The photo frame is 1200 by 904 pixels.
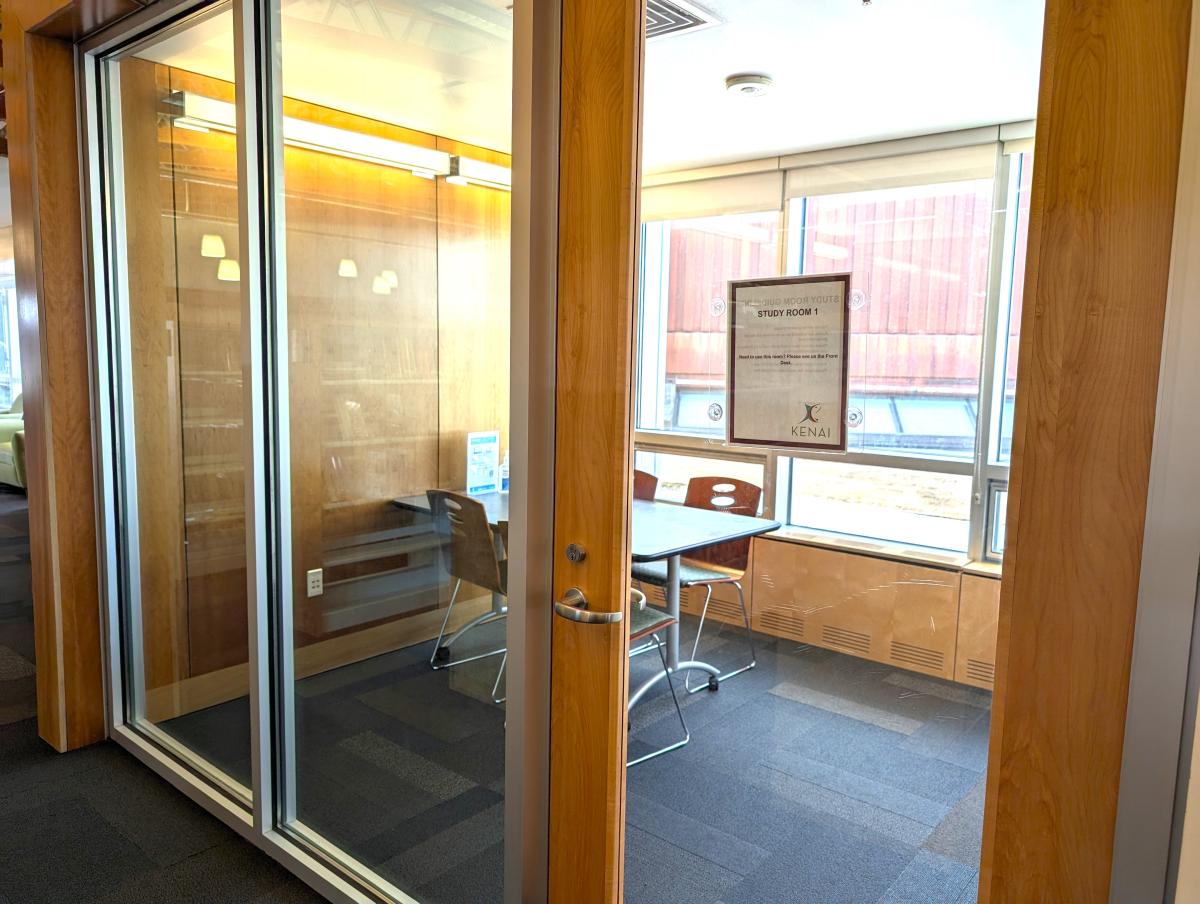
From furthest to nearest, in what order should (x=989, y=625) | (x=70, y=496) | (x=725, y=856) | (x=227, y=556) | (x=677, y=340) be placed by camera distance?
(x=70, y=496) → (x=227, y=556) → (x=725, y=856) → (x=677, y=340) → (x=989, y=625)

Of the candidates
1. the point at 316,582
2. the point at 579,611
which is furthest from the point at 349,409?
the point at 579,611

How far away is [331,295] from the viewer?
2170mm

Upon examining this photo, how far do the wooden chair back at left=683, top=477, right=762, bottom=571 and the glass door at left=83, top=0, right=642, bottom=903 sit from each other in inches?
5.3

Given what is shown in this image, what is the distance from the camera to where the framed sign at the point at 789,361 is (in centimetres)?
134

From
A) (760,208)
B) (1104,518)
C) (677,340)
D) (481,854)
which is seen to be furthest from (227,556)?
(1104,518)

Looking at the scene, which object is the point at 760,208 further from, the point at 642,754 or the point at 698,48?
the point at 642,754

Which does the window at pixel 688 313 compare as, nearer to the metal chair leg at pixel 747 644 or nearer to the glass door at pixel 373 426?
the glass door at pixel 373 426

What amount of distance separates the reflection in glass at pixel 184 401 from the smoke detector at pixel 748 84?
1489mm

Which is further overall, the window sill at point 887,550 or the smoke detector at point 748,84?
the smoke detector at point 748,84

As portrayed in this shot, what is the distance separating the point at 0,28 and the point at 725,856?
339cm

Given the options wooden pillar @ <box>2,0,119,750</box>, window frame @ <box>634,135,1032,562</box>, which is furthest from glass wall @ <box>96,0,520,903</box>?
window frame @ <box>634,135,1032,562</box>

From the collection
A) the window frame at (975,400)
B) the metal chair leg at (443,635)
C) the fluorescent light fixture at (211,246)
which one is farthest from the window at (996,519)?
the fluorescent light fixture at (211,246)

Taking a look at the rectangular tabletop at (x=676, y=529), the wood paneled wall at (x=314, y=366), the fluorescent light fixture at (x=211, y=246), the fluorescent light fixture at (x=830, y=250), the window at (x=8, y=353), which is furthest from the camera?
the window at (x=8, y=353)

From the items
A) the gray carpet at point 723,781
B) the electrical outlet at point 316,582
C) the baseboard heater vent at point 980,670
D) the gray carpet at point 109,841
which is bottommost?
the gray carpet at point 109,841
